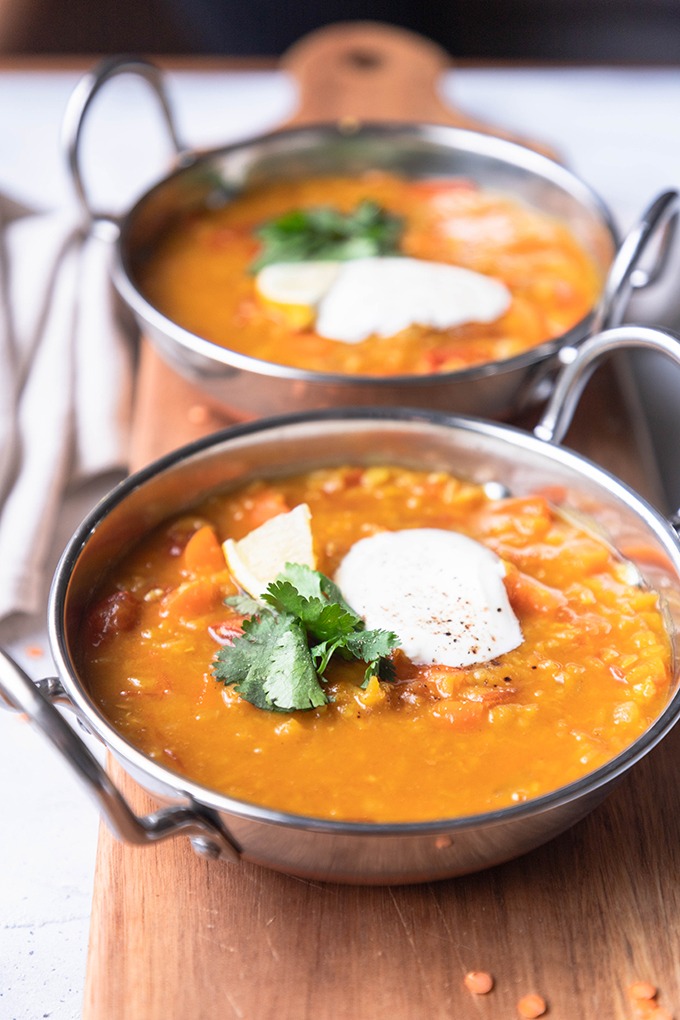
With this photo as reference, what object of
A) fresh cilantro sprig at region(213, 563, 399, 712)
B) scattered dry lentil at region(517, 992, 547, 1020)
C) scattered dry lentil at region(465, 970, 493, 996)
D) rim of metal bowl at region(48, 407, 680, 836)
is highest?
rim of metal bowl at region(48, 407, 680, 836)

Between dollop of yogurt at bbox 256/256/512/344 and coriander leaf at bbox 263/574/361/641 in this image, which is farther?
dollop of yogurt at bbox 256/256/512/344

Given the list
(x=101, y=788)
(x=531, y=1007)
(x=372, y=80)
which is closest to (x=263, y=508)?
(x=101, y=788)

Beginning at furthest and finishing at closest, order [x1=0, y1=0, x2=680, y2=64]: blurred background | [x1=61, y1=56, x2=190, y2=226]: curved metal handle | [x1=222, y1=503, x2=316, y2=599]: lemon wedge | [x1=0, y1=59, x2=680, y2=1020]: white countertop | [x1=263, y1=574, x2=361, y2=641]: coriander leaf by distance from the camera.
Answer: [x1=0, y1=0, x2=680, y2=64]: blurred background, [x1=0, y1=59, x2=680, y2=1020]: white countertop, [x1=61, y1=56, x2=190, y2=226]: curved metal handle, [x1=222, y1=503, x2=316, y2=599]: lemon wedge, [x1=263, y1=574, x2=361, y2=641]: coriander leaf

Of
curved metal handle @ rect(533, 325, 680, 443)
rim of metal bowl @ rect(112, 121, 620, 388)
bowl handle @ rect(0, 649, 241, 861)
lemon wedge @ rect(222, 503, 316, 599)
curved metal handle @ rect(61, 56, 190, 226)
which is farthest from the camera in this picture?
curved metal handle @ rect(61, 56, 190, 226)

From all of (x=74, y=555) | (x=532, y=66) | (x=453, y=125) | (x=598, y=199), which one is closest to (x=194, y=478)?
(x=74, y=555)

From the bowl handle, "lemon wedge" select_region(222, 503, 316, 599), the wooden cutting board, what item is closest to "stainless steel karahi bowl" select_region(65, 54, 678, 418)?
"lemon wedge" select_region(222, 503, 316, 599)

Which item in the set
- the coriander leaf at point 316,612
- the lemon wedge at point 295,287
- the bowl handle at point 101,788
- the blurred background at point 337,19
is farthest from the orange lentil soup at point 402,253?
the blurred background at point 337,19

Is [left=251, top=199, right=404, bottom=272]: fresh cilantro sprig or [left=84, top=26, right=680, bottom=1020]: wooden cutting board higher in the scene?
[left=251, top=199, right=404, bottom=272]: fresh cilantro sprig

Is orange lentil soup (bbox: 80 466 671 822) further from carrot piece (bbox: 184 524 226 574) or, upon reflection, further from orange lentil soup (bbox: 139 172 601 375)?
orange lentil soup (bbox: 139 172 601 375)
